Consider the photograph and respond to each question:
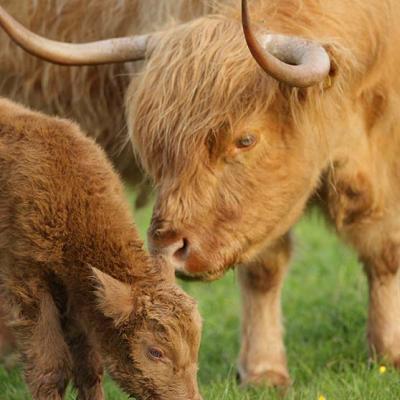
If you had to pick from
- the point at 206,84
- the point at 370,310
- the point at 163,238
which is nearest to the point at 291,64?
the point at 206,84

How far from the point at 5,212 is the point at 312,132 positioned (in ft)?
5.42

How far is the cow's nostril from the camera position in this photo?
623cm

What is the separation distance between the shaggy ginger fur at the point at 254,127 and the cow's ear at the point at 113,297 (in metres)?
0.87

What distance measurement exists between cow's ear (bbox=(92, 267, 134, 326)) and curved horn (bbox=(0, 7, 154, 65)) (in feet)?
4.84

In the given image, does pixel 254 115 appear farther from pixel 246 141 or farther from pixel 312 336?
pixel 312 336

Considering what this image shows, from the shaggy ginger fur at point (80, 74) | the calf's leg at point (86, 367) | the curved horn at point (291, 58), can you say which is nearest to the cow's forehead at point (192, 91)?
the curved horn at point (291, 58)

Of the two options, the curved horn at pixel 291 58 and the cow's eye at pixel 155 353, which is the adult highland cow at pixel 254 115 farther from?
the cow's eye at pixel 155 353

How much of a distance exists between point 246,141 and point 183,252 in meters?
0.57

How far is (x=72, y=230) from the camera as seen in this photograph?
545 centimetres

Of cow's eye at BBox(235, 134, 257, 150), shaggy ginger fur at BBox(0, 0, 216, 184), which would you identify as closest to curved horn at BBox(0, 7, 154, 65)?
shaggy ginger fur at BBox(0, 0, 216, 184)

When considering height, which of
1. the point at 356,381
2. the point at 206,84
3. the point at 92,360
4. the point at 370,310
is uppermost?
the point at 206,84

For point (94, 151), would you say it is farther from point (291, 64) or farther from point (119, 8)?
point (119, 8)

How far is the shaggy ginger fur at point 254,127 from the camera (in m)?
6.31

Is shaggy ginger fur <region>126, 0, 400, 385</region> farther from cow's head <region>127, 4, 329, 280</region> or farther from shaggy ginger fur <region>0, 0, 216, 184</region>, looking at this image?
shaggy ginger fur <region>0, 0, 216, 184</region>
